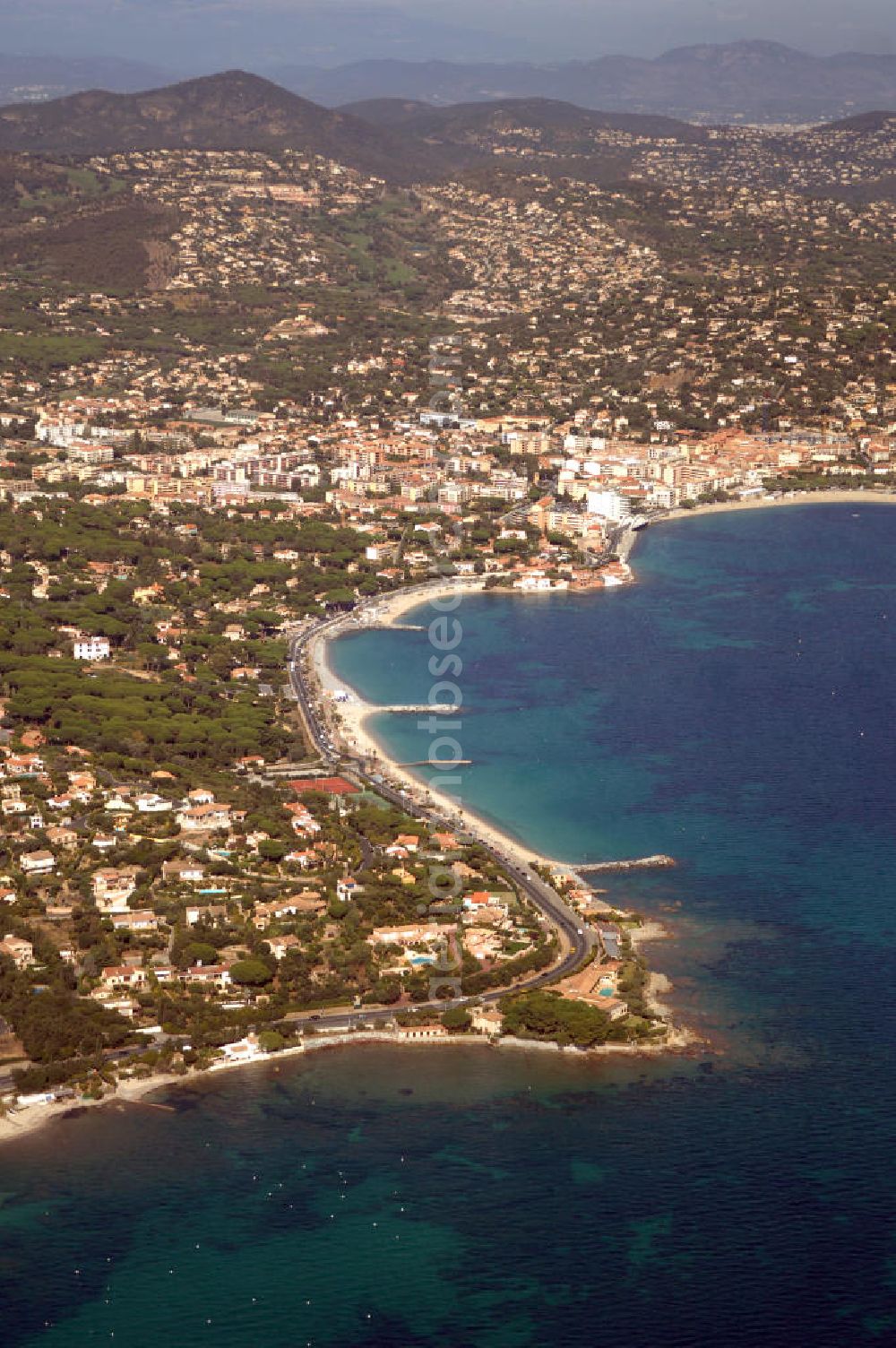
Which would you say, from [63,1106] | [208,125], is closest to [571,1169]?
[63,1106]

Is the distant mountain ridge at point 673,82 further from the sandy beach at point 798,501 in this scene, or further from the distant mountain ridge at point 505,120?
the sandy beach at point 798,501

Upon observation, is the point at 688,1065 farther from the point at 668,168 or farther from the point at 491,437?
the point at 668,168

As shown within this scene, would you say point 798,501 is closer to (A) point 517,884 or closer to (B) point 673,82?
(A) point 517,884

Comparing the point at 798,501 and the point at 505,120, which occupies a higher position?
the point at 505,120

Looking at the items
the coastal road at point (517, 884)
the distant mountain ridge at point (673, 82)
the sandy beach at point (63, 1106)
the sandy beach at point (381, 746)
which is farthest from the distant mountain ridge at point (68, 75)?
the sandy beach at point (63, 1106)

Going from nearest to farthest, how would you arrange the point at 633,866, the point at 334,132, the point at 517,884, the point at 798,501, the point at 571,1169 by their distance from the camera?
the point at 571,1169 → the point at 517,884 → the point at 633,866 → the point at 798,501 → the point at 334,132

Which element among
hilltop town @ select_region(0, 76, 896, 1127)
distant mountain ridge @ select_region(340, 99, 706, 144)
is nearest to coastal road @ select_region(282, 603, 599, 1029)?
hilltop town @ select_region(0, 76, 896, 1127)

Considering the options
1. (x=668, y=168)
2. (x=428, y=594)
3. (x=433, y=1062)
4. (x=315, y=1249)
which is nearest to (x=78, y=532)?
(x=428, y=594)
